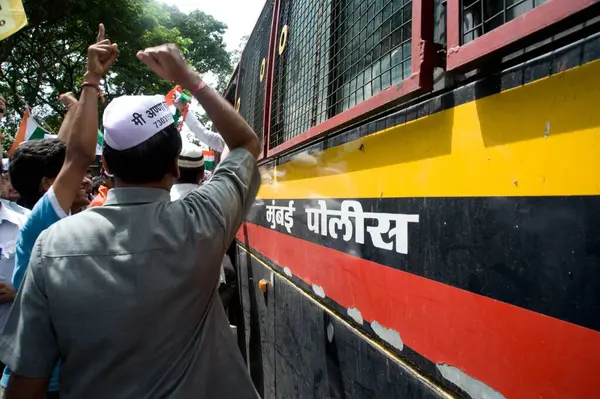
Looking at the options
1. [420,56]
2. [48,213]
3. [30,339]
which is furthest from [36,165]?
[420,56]

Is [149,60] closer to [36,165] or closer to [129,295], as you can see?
[129,295]

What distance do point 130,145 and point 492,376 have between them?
38.7 inches

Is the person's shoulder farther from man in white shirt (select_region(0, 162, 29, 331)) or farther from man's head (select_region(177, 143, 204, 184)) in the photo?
man's head (select_region(177, 143, 204, 184))

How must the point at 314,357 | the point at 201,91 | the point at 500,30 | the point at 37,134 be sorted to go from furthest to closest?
the point at 37,134 < the point at 314,357 < the point at 201,91 < the point at 500,30

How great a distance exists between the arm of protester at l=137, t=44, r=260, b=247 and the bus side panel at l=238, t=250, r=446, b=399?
56 cm

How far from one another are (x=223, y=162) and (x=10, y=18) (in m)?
2.55

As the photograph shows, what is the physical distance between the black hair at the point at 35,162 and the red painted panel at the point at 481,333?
138 cm

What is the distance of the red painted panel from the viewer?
0.75 m

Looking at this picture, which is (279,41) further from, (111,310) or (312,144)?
(111,310)

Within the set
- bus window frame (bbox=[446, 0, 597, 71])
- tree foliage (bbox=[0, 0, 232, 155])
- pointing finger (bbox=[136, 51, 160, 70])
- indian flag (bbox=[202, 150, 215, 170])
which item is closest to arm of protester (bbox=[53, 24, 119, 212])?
pointing finger (bbox=[136, 51, 160, 70])

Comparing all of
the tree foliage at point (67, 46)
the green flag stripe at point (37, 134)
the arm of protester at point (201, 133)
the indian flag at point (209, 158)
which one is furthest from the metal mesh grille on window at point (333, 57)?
the tree foliage at point (67, 46)

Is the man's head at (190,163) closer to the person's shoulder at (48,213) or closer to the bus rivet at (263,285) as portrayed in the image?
the bus rivet at (263,285)

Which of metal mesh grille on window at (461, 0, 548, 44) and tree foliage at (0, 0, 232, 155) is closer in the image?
metal mesh grille on window at (461, 0, 548, 44)

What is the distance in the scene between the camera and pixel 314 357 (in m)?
1.85
